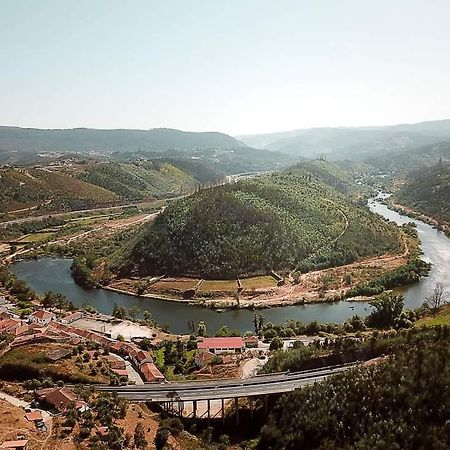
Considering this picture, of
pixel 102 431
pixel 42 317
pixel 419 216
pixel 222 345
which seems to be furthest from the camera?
pixel 419 216

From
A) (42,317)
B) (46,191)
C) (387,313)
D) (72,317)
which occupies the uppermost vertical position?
(46,191)

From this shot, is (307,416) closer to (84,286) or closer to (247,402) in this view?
(247,402)

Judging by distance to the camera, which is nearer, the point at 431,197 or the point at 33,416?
the point at 33,416

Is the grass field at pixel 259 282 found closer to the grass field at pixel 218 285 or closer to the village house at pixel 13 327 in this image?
the grass field at pixel 218 285

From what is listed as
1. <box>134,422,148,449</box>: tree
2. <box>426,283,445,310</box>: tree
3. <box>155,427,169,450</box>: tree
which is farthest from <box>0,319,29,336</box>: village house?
<box>426,283,445,310</box>: tree

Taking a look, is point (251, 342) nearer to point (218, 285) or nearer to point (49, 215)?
point (218, 285)

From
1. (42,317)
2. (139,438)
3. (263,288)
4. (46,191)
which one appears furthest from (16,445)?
(46,191)
